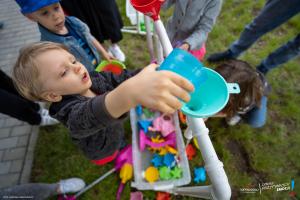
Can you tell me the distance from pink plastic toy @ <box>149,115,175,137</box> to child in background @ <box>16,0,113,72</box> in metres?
0.73

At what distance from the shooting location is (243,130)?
211cm

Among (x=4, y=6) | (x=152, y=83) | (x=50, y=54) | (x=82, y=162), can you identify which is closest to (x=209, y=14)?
(x=50, y=54)

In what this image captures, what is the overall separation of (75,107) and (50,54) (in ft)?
0.86

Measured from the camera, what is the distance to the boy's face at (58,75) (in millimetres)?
912

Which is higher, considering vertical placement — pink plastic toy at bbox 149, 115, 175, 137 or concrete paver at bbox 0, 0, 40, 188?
pink plastic toy at bbox 149, 115, 175, 137

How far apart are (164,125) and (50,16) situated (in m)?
1.23

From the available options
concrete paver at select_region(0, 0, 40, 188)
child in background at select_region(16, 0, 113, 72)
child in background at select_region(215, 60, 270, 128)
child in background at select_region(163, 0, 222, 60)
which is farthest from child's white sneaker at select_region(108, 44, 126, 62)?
child in background at select_region(215, 60, 270, 128)

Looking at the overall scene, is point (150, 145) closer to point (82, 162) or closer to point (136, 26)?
point (82, 162)

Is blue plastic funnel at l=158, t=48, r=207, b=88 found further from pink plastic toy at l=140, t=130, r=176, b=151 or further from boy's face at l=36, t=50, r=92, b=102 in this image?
pink plastic toy at l=140, t=130, r=176, b=151

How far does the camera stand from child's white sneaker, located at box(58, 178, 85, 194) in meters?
1.80

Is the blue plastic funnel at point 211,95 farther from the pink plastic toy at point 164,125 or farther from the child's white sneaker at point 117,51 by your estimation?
the child's white sneaker at point 117,51

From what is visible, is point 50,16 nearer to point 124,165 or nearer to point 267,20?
point 124,165

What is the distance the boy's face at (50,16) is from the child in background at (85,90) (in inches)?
20.6

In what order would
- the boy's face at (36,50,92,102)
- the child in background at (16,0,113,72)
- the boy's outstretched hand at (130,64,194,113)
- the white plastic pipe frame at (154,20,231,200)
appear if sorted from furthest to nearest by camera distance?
1. the child in background at (16,0,113,72)
2. the boy's face at (36,50,92,102)
3. the white plastic pipe frame at (154,20,231,200)
4. the boy's outstretched hand at (130,64,194,113)
